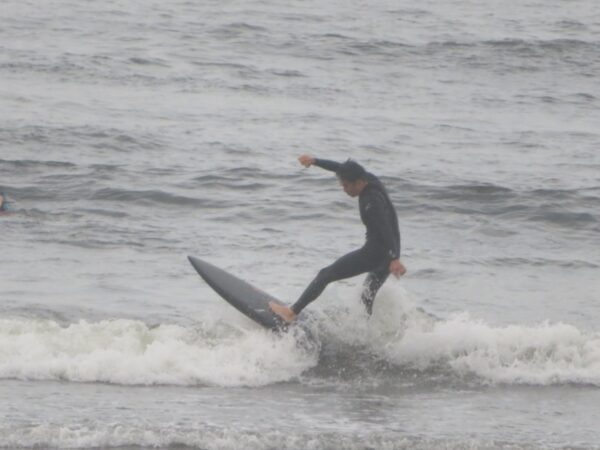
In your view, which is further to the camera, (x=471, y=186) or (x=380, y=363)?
(x=471, y=186)

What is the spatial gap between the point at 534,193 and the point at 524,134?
515 centimetres

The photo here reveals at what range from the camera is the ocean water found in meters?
10.4

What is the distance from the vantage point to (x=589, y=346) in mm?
12055

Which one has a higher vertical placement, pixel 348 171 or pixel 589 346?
pixel 348 171

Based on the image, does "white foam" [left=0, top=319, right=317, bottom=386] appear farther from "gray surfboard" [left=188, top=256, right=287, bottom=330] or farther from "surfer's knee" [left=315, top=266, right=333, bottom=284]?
"surfer's knee" [left=315, top=266, right=333, bottom=284]

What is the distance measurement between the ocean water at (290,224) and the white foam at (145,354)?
29 mm

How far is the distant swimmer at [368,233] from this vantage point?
36.7ft

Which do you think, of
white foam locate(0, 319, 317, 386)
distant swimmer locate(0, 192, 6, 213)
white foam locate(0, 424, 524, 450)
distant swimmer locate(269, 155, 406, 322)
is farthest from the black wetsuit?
distant swimmer locate(0, 192, 6, 213)

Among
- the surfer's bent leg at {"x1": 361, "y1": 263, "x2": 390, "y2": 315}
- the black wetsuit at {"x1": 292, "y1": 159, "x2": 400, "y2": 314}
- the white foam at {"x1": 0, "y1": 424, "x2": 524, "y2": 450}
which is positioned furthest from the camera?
the surfer's bent leg at {"x1": 361, "y1": 263, "x2": 390, "y2": 315}

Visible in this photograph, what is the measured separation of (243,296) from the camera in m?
12.3

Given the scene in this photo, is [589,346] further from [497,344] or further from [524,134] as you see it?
[524,134]

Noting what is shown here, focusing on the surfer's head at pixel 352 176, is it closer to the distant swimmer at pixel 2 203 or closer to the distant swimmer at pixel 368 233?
the distant swimmer at pixel 368 233

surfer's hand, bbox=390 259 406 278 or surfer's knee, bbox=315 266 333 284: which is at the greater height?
surfer's hand, bbox=390 259 406 278

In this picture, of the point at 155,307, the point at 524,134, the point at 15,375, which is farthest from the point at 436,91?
the point at 15,375
